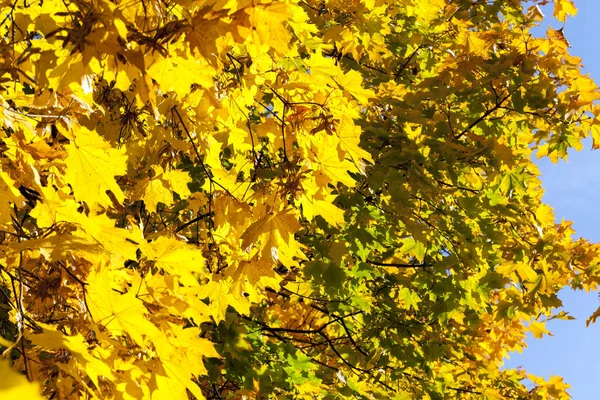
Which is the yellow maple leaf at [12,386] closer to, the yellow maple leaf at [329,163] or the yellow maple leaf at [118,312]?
the yellow maple leaf at [118,312]

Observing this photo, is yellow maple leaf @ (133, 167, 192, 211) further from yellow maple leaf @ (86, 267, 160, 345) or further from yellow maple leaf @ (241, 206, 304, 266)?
yellow maple leaf @ (86, 267, 160, 345)

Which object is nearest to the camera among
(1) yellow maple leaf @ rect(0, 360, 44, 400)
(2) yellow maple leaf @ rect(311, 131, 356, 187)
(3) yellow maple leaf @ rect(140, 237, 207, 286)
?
(1) yellow maple leaf @ rect(0, 360, 44, 400)

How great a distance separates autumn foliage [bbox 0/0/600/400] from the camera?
189 cm

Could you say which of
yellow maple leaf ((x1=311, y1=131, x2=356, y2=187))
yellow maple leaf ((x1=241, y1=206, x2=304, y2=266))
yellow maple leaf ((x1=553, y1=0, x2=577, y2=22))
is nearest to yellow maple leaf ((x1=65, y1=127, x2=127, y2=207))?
yellow maple leaf ((x1=241, y1=206, x2=304, y2=266))

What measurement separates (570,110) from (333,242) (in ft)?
6.76

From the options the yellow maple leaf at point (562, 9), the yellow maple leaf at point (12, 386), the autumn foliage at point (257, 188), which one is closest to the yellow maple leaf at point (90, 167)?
the autumn foliage at point (257, 188)

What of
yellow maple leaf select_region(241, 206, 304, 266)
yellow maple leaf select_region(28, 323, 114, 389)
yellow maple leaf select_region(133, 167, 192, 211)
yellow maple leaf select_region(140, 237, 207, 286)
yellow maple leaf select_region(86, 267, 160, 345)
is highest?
yellow maple leaf select_region(133, 167, 192, 211)

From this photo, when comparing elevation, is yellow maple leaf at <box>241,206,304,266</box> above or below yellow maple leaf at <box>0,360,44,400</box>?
above

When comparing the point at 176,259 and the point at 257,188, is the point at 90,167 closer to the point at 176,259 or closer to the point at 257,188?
the point at 176,259

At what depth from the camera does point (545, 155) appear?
5.46 meters

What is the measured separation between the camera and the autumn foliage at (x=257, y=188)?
6.21 ft

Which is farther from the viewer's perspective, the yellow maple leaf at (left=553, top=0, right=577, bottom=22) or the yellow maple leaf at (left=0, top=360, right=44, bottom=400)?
the yellow maple leaf at (left=553, top=0, right=577, bottom=22)

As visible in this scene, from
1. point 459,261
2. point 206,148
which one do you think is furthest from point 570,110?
point 206,148

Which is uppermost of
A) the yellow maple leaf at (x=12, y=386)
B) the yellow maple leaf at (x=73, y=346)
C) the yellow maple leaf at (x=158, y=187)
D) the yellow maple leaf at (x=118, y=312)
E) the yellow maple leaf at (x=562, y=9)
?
the yellow maple leaf at (x=562, y=9)
